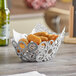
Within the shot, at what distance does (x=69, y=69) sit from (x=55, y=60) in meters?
0.17

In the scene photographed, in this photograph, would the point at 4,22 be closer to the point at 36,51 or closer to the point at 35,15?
the point at 36,51

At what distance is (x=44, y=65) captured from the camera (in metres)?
1.19

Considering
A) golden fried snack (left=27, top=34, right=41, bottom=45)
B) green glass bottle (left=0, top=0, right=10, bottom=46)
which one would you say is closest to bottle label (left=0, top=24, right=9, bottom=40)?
green glass bottle (left=0, top=0, right=10, bottom=46)

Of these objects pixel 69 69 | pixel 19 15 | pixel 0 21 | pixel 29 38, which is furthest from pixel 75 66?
pixel 19 15

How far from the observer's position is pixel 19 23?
13.1 feet

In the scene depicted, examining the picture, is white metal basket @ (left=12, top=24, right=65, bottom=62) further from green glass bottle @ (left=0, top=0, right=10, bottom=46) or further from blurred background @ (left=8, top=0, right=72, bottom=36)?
blurred background @ (left=8, top=0, right=72, bottom=36)

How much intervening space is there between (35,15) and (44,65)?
294cm

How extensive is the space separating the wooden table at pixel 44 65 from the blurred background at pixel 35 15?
7.71 ft

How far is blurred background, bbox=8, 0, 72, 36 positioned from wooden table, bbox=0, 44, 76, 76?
92.6 inches

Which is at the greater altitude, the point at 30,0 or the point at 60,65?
the point at 30,0

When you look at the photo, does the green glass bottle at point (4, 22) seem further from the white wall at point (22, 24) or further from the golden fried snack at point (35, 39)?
the white wall at point (22, 24)

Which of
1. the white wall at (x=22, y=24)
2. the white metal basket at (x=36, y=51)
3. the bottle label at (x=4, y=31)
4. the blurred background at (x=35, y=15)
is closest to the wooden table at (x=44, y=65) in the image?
the white metal basket at (x=36, y=51)

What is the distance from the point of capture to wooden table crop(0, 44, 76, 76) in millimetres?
1077

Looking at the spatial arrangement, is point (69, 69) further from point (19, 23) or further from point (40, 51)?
point (19, 23)
